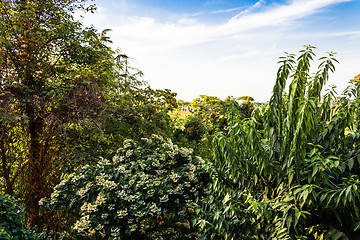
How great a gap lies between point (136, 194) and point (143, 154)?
2.83ft

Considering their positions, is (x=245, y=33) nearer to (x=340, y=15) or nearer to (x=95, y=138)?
(x=340, y=15)

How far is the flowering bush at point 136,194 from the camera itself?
3.19 m

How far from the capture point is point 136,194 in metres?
3.27

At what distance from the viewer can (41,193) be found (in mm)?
4648

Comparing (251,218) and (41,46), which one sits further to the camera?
(41,46)

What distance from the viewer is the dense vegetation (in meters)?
2.27

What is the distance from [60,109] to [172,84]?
12.3 feet

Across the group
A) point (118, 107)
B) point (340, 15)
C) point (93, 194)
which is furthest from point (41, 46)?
point (340, 15)

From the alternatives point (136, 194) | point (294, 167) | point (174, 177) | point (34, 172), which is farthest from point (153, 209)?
point (34, 172)

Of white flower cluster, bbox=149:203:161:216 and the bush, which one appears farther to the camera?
white flower cluster, bbox=149:203:161:216

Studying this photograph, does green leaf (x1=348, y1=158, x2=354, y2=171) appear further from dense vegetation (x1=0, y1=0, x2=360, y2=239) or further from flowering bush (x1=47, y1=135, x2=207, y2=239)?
flowering bush (x1=47, y1=135, x2=207, y2=239)

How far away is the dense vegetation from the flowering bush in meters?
0.02

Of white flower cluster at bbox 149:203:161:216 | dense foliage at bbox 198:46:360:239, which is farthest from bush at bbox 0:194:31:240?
dense foliage at bbox 198:46:360:239

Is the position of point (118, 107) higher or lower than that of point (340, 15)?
lower
